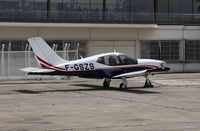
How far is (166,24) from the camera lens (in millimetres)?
42719

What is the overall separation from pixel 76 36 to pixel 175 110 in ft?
84.3

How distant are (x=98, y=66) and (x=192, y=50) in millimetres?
22952

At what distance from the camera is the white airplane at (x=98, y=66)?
2261cm

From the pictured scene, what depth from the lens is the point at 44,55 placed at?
23.3m

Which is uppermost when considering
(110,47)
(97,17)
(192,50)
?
(97,17)

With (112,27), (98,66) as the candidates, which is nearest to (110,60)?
(98,66)

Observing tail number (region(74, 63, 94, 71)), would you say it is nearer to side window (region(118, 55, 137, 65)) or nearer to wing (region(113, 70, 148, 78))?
wing (region(113, 70, 148, 78))

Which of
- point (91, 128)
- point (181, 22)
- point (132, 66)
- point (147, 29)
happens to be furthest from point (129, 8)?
point (91, 128)

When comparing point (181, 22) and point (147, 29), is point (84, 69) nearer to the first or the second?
point (147, 29)

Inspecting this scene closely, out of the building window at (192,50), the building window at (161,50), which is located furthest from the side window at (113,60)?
the building window at (192,50)

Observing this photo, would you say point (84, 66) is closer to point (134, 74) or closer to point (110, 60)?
point (110, 60)

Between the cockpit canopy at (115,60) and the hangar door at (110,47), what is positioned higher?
the hangar door at (110,47)

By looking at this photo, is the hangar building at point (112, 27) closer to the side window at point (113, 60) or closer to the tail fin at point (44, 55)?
the tail fin at point (44, 55)

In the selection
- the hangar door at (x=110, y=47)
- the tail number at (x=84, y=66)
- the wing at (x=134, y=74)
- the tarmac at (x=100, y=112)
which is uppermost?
the hangar door at (x=110, y=47)
